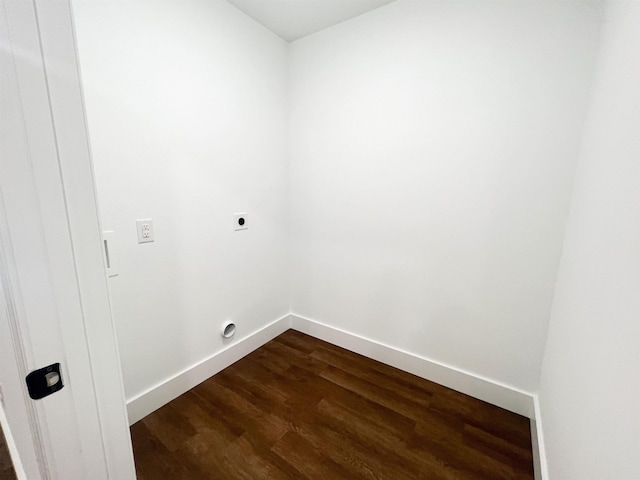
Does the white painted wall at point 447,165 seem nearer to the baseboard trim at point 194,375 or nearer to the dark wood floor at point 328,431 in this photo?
the dark wood floor at point 328,431

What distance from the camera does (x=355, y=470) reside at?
1.22 meters

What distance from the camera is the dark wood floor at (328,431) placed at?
4.02 ft

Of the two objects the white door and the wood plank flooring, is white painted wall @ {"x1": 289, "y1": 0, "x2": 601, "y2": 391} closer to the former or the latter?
the white door

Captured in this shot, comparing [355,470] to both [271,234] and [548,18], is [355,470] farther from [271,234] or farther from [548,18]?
[548,18]

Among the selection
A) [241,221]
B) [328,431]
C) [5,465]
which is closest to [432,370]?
[328,431]

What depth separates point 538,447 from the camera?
48.4 inches

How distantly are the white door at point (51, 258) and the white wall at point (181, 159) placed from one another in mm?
923

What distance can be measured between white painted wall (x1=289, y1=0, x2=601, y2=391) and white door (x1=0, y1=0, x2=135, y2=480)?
164 centimetres

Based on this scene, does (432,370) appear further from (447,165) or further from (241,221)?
(241,221)

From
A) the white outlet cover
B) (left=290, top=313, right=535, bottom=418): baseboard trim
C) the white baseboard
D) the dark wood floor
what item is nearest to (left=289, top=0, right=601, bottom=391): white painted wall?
(left=290, top=313, right=535, bottom=418): baseboard trim

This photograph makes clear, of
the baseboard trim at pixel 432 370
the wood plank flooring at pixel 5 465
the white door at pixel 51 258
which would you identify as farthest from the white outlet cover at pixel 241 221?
the wood plank flooring at pixel 5 465

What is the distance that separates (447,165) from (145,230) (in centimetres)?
182

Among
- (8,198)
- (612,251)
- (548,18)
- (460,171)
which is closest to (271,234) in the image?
(460,171)

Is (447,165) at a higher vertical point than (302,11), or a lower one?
lower
